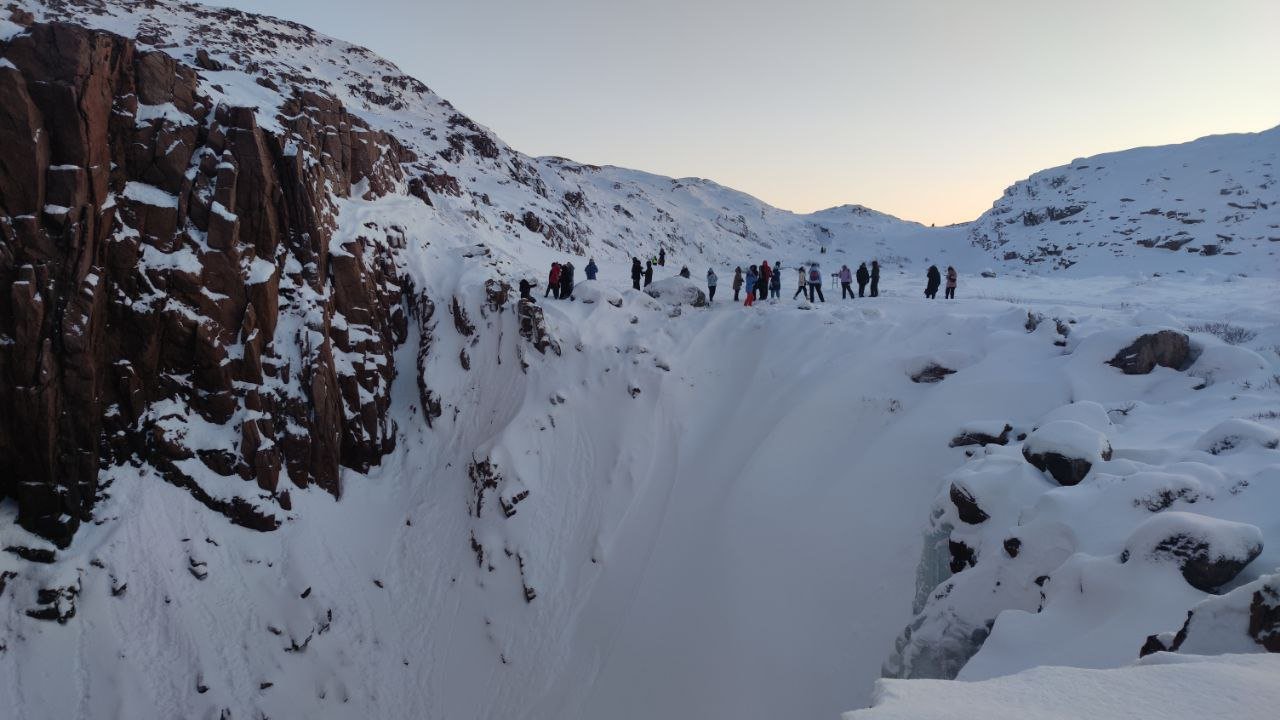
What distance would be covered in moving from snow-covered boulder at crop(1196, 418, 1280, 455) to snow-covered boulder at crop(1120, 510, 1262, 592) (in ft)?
10.3

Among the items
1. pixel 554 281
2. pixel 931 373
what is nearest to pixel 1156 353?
pixel 931 373

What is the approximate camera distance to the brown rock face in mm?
13789

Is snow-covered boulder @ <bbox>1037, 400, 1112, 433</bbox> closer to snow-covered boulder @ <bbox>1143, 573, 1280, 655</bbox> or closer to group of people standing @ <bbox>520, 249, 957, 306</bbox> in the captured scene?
snow-covered boulder @ <bbox>1143, 573, 1280, 655</bbox>

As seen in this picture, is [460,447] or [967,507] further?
[460,447]

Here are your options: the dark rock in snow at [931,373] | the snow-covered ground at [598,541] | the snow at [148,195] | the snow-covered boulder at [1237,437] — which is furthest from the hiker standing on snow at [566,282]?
the snow-covered boulder at [1237,437]

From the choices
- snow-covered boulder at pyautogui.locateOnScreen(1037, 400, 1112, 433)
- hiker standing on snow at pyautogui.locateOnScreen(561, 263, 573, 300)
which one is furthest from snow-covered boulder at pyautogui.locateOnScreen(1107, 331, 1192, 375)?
hiker standing on snow at pyautogui.locateOnScreen(561, 263, 573, 300)

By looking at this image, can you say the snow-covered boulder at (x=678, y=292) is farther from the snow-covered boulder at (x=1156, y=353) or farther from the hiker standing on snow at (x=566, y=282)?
the snow-covered boulder at (x=1156, y=353)

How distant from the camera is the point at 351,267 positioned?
1850cm

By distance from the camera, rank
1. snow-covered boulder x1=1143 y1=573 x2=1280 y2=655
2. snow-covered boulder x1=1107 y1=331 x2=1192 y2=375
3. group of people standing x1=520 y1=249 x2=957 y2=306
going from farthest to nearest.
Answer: group of people standing x1=520 y1=249 x2=957 y2=306 → snow-covered boulder x1=1107 y1=331 x2=1192 y2=375 → snow-covered boulder x1=1143 y1=573 x2=1280 y2=655

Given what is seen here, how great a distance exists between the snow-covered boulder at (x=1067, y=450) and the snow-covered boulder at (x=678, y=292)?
48.1 feet

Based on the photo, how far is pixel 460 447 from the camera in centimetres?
1836

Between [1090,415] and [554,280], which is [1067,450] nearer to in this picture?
[1090,415]

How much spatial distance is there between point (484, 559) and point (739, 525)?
7.02 m

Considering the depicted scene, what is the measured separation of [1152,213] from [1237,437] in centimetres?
4499
